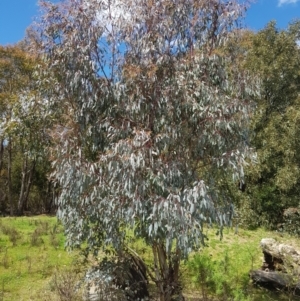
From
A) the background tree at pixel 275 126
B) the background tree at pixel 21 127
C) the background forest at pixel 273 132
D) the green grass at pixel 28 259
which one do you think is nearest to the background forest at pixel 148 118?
the background tree at pixel 21 127

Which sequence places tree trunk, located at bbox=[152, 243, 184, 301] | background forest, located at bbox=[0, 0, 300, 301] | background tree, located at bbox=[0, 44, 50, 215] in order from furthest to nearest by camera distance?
1. background tree, located at bbox=[0, 44, 50, 215]
2. tree trunk, located at bbox=[152, 243, 184, 301]
3. background forest, located at bbox=[0, 0, 300, 301]

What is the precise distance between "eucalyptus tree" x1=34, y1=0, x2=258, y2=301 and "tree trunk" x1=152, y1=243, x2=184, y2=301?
0.07 ft

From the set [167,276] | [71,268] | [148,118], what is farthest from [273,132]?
[148,118]

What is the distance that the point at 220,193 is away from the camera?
609 cm

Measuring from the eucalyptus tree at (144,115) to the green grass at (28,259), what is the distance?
2.48 m

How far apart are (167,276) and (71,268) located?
3.01 meters

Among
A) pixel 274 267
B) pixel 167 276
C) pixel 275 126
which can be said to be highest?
pixel 275 126

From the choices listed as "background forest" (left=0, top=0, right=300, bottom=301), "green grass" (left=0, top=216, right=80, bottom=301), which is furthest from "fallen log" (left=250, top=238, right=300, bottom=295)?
"green grass" (left=0, top=216, right=80, bottom=301)

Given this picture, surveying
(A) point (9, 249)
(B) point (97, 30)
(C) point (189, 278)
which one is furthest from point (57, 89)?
(A) point (9, 249)

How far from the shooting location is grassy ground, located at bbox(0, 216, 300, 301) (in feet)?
24.2

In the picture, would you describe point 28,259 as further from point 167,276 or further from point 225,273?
point 225,273

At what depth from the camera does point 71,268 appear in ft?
28.1

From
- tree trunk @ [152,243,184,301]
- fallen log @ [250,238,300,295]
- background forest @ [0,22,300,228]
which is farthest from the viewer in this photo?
background forest @ [0,22,300,228]

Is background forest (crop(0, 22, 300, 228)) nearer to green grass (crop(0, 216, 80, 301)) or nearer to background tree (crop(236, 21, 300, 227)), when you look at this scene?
background tree (crop(236, 21, 300, 227))
